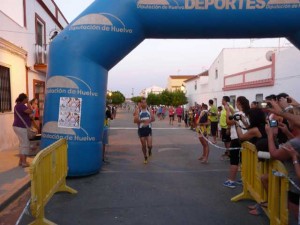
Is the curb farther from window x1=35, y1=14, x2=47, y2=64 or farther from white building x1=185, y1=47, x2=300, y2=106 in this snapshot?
white building x1=185, y1=47, x2=300, y2=106

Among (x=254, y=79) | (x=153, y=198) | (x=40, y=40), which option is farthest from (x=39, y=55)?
(x=254, y=79)

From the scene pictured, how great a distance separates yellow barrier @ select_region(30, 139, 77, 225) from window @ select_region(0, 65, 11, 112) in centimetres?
577

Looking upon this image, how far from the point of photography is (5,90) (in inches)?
424

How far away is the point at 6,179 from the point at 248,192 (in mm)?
4708

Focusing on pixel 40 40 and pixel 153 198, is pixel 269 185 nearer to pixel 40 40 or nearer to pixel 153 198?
pixel 153 198

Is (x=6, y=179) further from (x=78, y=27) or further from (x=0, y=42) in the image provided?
(x=0, y=42)

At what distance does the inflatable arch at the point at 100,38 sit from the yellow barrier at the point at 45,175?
129 centimetres

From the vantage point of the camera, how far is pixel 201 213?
494 centimetres

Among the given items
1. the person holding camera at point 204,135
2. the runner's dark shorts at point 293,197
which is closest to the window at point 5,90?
the person holding camera at point 204,135

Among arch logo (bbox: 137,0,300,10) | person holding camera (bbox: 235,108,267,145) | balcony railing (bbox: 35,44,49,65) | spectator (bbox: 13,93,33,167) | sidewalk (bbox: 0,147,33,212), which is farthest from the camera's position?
balcony railing (bbox: 35,44,49,65)

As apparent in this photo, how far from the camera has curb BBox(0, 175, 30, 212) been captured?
5218mm

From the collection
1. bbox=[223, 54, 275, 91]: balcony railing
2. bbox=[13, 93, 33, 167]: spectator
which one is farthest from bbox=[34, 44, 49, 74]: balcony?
bbox=[223, 54, 275, 91]: balcony railing

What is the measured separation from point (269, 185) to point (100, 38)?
15.4 ft

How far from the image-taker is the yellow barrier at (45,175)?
3657mm
